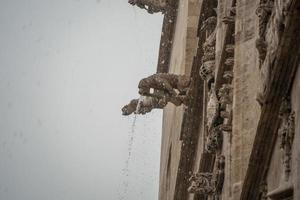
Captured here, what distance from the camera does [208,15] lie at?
25.6 ft

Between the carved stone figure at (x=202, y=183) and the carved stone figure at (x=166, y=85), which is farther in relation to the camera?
the carved stone figure at (x=166, y=85)

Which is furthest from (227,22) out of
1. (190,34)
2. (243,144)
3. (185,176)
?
(190,34)

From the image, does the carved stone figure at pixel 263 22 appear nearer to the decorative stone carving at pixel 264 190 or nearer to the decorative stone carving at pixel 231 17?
the decorative stone carving at pixel 264 190

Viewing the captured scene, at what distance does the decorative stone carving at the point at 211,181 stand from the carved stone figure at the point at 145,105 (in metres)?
4.06

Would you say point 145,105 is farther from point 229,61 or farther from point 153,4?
point 229,61

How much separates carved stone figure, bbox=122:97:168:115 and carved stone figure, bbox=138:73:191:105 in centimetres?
16

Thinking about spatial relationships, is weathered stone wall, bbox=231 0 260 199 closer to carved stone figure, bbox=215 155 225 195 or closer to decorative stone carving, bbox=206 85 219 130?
carved stone figure, bbox=215 155 225 195

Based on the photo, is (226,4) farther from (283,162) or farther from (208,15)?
(283,162)

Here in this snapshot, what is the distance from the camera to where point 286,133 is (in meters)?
3.67

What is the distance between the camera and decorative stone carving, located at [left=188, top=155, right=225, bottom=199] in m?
5.65

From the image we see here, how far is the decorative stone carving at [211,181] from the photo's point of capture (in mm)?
5652

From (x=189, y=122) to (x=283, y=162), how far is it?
4997 mm

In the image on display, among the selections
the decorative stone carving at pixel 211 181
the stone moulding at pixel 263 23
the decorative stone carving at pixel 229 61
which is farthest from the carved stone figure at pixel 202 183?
the stone moulding at pixel 263 23

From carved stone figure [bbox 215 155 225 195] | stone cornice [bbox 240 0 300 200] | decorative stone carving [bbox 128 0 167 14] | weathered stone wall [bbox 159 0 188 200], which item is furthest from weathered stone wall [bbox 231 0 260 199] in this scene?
decorative stone carving [bbox 128 0 167 14]
